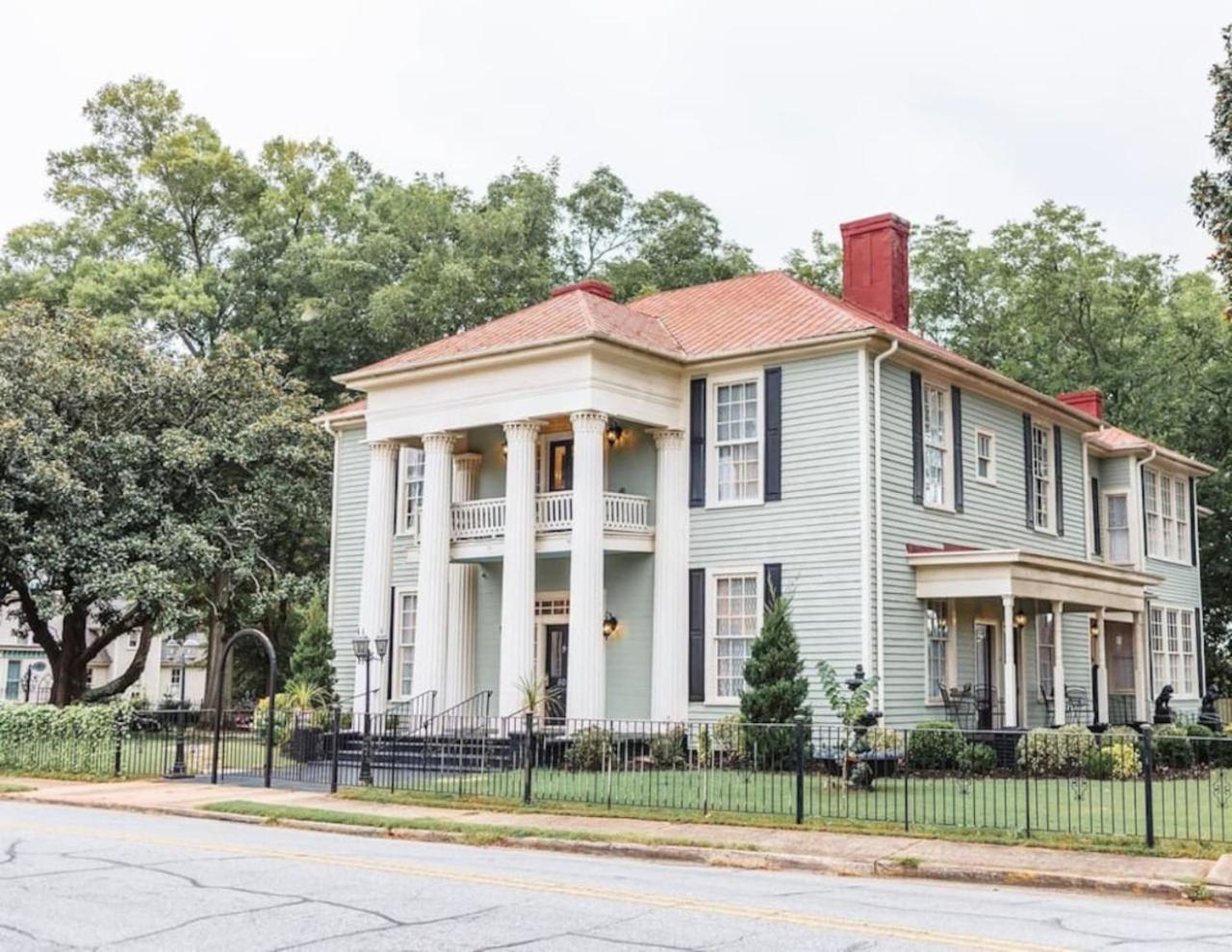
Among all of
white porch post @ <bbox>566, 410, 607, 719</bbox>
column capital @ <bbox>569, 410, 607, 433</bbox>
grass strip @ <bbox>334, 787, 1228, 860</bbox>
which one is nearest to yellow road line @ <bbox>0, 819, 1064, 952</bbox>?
grass strip @ <bbox>334, 787, 1228, 860</bbox>

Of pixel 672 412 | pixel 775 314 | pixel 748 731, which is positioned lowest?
pixel 748 731

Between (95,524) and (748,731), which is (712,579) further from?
(95,524)

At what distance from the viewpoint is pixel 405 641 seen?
28344 mm

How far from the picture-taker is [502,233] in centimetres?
4266

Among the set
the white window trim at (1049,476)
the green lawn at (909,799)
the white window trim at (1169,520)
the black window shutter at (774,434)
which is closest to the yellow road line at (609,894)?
the green lawn at (909,799)

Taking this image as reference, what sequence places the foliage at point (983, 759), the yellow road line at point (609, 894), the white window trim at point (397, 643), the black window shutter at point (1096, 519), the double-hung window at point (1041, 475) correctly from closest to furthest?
1. the yellow road line at point (609, 894)
2. the foliage at point (983, 759)
3. the white window trim at point (397, 643)
4. the double-hung window at point (1041, 475)
5. the black window shutter at point (1096, 519)

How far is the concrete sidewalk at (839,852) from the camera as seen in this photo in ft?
39.8

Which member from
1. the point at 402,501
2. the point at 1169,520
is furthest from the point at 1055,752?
the point at 1169,520

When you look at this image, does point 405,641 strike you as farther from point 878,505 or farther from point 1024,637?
point 1024,637

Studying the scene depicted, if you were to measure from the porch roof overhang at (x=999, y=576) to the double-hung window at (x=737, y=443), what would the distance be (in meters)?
3.13

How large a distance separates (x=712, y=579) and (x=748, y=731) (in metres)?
4.37

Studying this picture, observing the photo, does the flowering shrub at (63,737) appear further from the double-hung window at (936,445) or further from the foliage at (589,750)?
the double-hung window at (936,445)

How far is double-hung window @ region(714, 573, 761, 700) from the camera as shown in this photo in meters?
23.8

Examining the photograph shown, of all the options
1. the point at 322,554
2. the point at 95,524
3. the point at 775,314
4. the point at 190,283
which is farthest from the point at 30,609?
the point at 775,314
